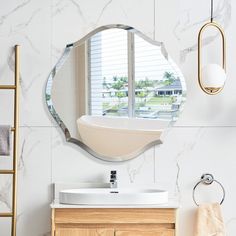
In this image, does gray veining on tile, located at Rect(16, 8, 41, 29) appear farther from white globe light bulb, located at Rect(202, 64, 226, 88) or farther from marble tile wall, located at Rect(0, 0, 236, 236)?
white globe light bulb, located at Rect(202, 64, 226, 88)

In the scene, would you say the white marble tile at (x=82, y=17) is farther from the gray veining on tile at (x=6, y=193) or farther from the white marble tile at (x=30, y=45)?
the gray veining on tile at (x=6, y=193)

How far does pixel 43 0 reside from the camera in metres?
3.89

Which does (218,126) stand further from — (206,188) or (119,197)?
(119,197)

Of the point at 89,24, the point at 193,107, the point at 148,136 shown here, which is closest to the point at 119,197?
the point at 148,136

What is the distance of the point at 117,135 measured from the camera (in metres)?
3.88

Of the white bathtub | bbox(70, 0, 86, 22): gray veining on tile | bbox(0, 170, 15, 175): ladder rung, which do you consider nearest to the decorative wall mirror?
the white bathtub

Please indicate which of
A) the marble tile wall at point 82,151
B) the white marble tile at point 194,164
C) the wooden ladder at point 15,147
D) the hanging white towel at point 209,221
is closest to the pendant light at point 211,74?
the marble tile wall at point 82,151

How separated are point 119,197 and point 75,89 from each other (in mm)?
787

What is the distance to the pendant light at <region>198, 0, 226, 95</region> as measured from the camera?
375 centimetres

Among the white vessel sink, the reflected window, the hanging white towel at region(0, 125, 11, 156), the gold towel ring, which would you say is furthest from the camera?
the reflected window

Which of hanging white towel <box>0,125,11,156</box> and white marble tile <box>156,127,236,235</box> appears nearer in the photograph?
hanging white towel <box>0,125,11,156</box>

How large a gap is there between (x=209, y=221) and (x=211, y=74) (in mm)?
896

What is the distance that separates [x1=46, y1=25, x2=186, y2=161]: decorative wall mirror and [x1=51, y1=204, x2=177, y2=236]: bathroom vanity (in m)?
0.49

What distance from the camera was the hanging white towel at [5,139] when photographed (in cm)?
371
